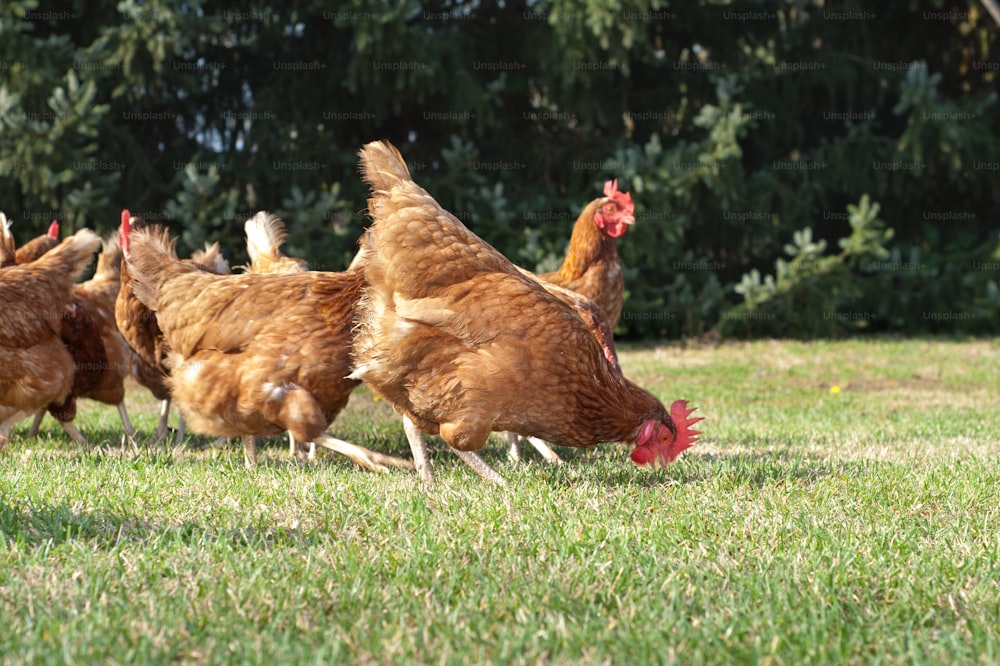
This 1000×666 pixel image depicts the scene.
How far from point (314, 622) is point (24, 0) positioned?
10492mm

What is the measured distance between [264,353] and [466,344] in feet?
4.17

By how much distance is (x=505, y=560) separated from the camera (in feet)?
10.4

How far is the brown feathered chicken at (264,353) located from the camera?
195 inches

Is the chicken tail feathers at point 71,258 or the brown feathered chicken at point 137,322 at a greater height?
the chicken tail feathers at point 71,258

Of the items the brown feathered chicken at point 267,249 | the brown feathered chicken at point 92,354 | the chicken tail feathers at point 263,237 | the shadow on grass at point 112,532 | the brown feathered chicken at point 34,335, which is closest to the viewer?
the shadow on grass at point 112,532

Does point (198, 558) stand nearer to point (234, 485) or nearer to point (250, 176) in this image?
point (234, 485)

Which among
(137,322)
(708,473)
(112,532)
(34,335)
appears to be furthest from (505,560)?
(137,322)

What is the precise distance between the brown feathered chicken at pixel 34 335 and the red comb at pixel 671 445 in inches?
136

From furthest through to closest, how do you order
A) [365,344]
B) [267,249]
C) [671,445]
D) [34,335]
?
[267,249]
[34,335]
[671,445]
[365,344]

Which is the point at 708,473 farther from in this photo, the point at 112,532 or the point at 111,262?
the point at 111,262

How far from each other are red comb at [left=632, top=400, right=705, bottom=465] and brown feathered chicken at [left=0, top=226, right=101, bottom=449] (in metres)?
3.45

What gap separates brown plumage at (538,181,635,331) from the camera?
7.57 metres

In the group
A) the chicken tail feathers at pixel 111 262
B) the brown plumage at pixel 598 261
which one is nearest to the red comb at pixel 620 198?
the brown plumage at pixel 598 261

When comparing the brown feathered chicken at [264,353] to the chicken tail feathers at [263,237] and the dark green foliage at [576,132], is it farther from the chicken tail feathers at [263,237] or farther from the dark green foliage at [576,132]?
the dark green foliage at [576,132]
